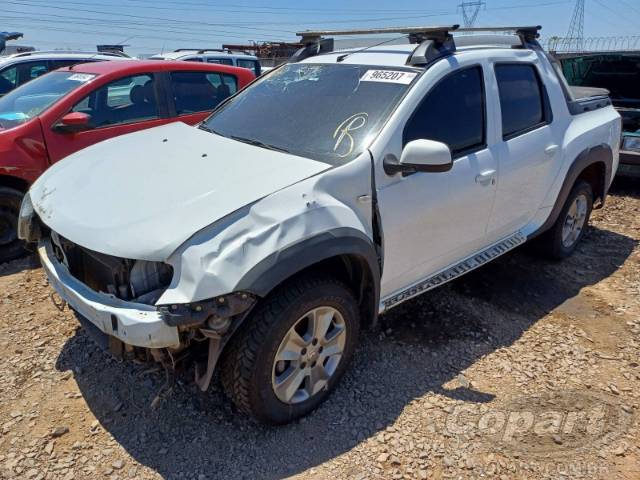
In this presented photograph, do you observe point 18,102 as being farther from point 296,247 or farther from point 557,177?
point 557,177

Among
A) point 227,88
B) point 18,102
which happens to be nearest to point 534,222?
point 227,88

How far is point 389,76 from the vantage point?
3014 mm

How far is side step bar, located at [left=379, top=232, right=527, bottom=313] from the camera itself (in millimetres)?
3040

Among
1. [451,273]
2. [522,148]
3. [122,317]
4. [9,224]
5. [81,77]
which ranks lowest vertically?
[9,224]

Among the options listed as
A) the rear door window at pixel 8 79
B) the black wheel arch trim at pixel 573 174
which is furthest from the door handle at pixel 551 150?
the rear door window at pixel 8 79

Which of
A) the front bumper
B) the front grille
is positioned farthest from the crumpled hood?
the front bumper

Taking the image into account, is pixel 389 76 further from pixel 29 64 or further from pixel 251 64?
pixel 251 64

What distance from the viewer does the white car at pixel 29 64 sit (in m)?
7.30

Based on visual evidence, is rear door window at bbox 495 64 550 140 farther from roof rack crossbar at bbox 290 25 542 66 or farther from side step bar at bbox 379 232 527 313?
side step bar at bbox 379 232 527 313

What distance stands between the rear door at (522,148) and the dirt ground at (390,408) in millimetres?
756

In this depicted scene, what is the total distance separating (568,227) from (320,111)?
2853 millimetres

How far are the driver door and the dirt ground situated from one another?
57 cm

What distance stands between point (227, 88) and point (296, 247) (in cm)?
432

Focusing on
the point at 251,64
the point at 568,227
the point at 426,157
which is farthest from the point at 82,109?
the point at 251,64
